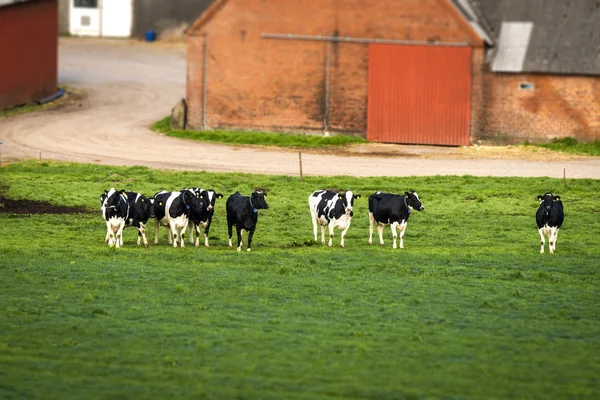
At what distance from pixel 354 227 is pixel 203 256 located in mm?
7700

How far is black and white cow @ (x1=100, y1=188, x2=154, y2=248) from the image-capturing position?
110 feet

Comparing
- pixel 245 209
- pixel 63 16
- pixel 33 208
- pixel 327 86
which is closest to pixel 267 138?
pixel 327 86

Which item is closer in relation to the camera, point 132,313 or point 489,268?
point 132,313

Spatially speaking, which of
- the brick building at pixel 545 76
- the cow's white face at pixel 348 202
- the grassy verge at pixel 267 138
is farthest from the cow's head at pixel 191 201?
Result: the brick building at pixel 545 76

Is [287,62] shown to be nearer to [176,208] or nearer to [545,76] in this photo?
[545,76]

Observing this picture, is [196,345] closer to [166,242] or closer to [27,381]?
[27,381]

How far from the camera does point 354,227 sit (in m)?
39.4

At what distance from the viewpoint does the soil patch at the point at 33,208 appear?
136 ft

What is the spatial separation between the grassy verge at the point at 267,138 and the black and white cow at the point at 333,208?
24592 millimetres

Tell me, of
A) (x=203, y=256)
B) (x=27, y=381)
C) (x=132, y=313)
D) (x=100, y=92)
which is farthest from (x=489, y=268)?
(x=100, y=92)

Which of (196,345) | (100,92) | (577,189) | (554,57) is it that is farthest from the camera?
(100,92)

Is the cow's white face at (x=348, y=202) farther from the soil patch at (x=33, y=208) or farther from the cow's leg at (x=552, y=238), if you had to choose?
the soil patch at (x=33, y=208)

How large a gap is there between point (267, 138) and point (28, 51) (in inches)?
658

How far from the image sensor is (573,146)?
192 feet
